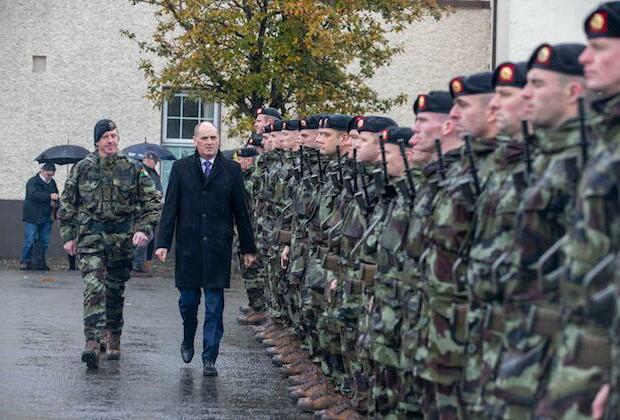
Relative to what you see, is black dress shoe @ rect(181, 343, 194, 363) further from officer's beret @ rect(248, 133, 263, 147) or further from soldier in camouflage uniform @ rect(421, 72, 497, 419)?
officer's beret @ rect(248, 133, 263, 147)

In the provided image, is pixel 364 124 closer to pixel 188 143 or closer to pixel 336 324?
pixel 336 324

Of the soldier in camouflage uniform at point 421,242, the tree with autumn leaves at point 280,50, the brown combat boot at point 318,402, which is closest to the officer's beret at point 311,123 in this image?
the brown combat boot at point 318,402

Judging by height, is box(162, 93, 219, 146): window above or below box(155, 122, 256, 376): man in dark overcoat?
above

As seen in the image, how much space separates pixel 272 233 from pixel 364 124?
6.10 m

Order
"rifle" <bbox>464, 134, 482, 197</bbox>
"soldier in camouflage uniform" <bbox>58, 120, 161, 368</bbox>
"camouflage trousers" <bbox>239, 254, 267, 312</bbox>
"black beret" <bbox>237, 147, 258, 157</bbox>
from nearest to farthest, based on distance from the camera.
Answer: "rifle" <bbox>464, 134, 482, 197</bbox>, "soldier in camouflage uniform" <bbox>58, 120, 161, 368</bbox>, "camouflage trousers" <bbox>239, 254, 267, 312</bbox>, "black beret" <bbox>237, 147, 258, 157</bbox>

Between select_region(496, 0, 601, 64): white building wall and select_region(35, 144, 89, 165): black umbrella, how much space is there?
8.67m

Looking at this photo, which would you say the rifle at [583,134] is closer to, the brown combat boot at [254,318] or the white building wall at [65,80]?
the brown combat boot at [254,318]

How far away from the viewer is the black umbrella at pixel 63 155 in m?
31.7

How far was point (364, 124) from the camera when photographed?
1143 centimetres

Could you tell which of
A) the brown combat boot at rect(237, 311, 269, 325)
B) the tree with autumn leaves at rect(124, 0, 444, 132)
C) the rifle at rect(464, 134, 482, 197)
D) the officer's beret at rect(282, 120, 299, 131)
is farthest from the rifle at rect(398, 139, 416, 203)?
the tree with autumn leaves at rect(124, 0, 444, 132)

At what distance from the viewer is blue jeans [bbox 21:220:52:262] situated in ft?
97.7

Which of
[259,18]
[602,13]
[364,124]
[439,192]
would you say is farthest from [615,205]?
[259,18]

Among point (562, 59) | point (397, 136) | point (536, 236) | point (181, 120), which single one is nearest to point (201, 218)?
point (397, 136)

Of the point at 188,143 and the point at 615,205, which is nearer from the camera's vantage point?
the point at 615,205
